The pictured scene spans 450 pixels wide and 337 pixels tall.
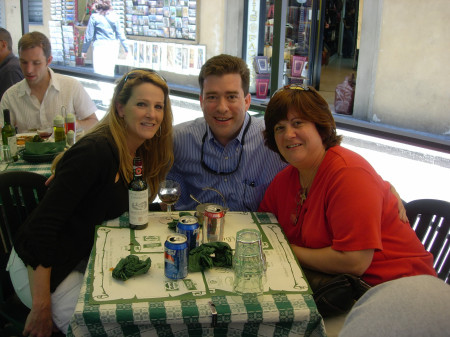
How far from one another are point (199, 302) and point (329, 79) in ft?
31.4

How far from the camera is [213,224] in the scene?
199 centimetres

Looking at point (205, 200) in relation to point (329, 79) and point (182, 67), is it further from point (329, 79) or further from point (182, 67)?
point (329, 79)

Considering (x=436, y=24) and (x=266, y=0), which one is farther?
(x=266, y=0)

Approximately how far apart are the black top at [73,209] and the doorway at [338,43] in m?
7.24

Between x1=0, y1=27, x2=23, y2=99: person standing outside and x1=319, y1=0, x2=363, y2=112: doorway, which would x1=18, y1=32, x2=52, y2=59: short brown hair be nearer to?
x1=0, y1=27, x2=23, y2=99: person standing outside

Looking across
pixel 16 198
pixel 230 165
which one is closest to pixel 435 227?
pixel 230 165

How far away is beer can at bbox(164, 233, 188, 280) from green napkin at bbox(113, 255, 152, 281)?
3.6 inches

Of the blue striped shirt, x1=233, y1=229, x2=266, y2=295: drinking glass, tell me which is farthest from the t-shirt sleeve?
the blue striped shirt

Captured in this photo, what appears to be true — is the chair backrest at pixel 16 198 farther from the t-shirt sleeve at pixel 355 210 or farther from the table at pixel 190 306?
the t-shirt sleeve at pixel 355 210

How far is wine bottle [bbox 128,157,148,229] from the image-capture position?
198cm

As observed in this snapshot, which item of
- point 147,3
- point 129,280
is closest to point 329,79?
point 147,3

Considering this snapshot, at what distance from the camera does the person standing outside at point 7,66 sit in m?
4.99

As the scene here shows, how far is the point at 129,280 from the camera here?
1.68 meters

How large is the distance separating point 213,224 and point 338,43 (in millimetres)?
12415
